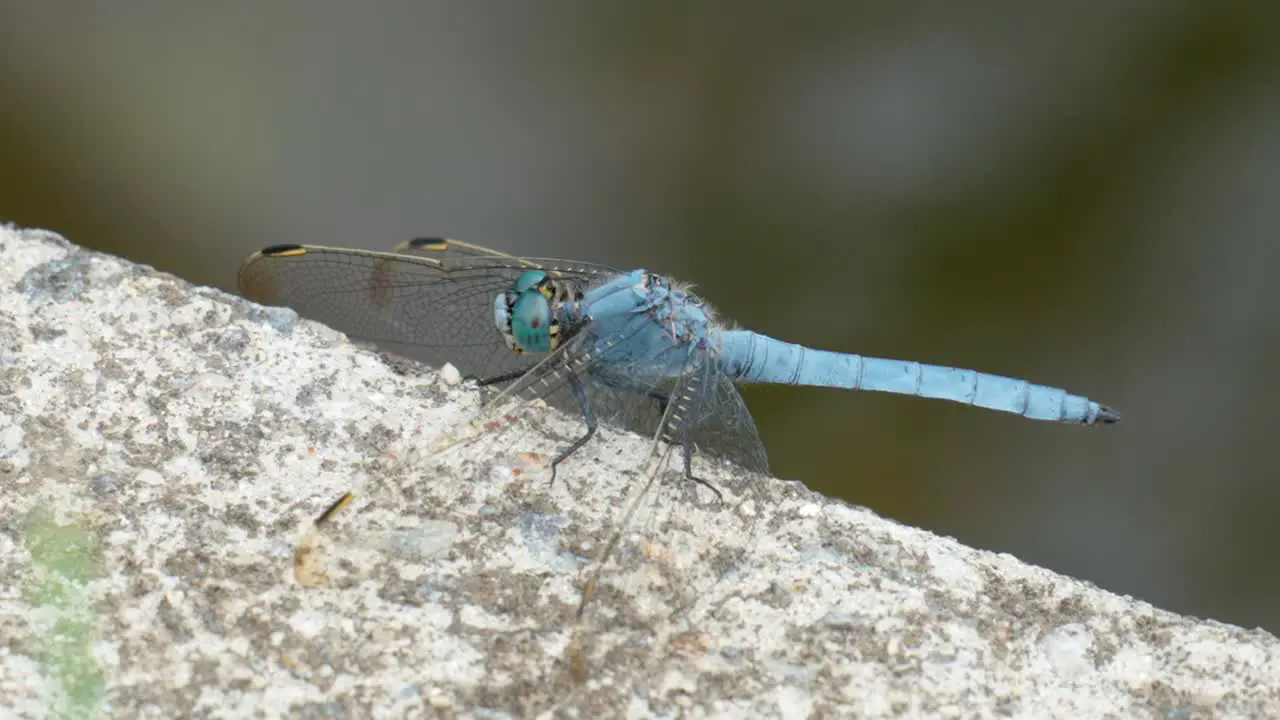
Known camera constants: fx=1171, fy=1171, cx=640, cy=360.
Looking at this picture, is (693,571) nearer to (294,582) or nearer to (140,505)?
(294,582)

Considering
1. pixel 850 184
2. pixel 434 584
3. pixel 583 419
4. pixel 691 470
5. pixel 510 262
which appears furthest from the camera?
pixel 850 184

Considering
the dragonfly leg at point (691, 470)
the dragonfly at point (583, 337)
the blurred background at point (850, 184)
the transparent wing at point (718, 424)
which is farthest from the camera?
the blurred background at point (850, 184)

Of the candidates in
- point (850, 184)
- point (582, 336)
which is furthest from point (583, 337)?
point (850, 184)

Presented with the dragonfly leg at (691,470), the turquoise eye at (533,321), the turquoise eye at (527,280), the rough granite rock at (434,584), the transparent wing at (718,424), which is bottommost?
the rough granite rock at (434,584)

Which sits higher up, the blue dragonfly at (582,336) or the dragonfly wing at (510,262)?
the dragonfly wing at (510,262)

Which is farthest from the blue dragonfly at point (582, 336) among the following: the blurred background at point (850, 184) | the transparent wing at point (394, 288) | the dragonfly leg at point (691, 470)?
the blurred background at point (850, 184)

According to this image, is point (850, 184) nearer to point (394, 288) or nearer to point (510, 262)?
point (510, 262)

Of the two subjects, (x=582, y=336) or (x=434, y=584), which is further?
(x=582, y=336)

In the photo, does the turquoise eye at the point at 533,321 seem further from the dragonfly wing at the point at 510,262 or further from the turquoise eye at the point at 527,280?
the dragonfly wing at the point at 510,262
